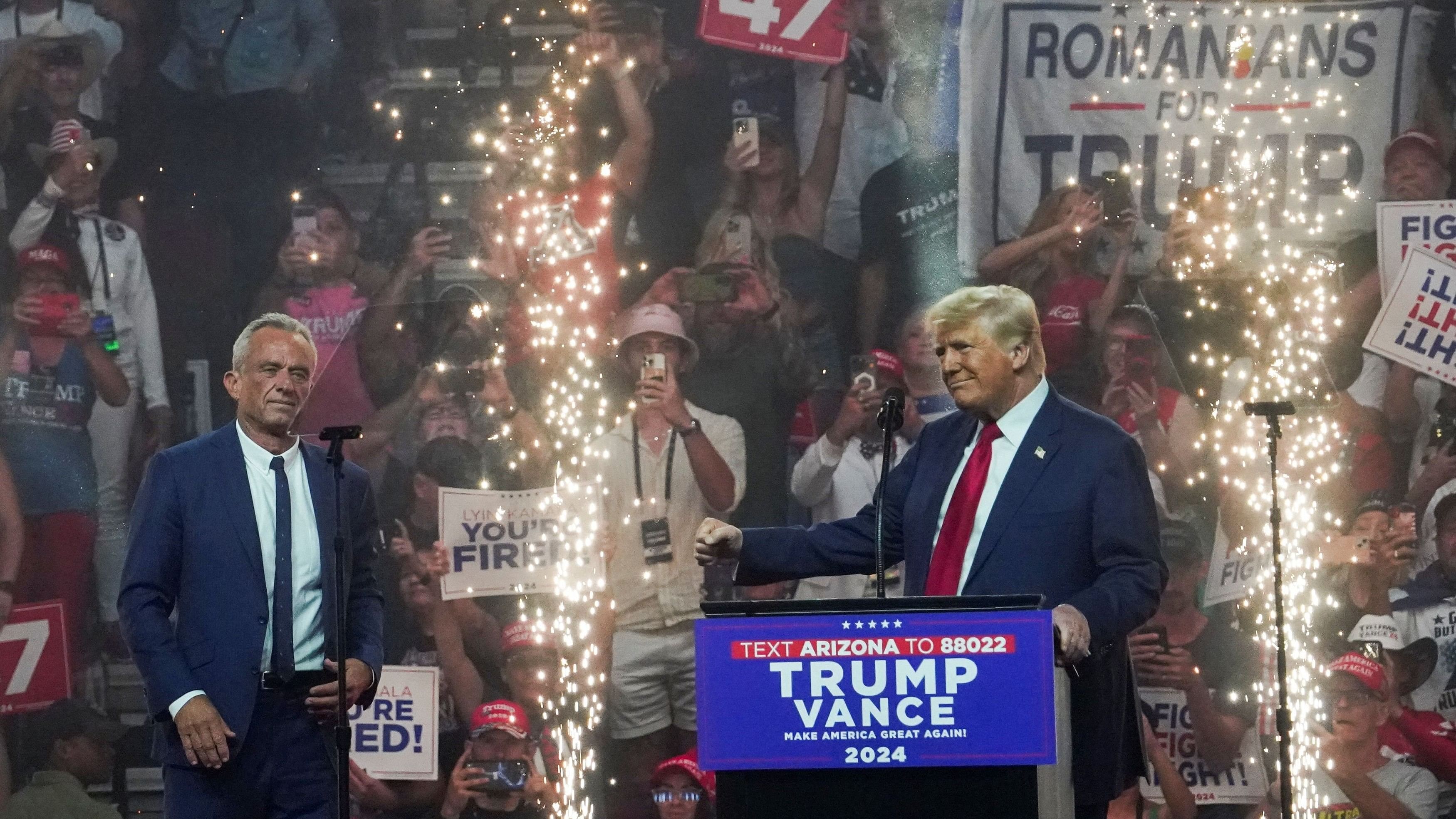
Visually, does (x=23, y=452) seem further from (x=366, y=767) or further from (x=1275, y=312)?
(x=1275, y=312)

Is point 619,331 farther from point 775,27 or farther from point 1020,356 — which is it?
point 1020,356

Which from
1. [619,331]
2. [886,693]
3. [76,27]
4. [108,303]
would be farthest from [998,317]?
[76,27]

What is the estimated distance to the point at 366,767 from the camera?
17.9ft

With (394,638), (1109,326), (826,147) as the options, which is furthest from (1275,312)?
(394,638)

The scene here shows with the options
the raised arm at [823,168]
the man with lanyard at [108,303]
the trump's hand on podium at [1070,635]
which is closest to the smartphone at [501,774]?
the man with lanyard at [108,303]

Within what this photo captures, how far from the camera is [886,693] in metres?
2.21

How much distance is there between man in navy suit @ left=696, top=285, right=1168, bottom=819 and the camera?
272 centimetres

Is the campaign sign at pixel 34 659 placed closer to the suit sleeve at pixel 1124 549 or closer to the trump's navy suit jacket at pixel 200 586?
the trump's navy suit jacket at pixel 200 586

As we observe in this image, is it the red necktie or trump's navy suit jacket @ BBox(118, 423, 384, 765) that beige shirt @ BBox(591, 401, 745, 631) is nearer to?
trump's navy suit jacket @ BBox(118, 423, 384, 765)

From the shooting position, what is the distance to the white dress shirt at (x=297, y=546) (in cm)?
294

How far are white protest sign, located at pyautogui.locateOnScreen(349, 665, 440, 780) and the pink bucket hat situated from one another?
1457 millimetres

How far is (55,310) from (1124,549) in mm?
4500

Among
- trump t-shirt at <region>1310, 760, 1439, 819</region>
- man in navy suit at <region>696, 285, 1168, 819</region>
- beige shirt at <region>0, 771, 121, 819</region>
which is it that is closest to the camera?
man in navy suit at <region>696, 285, 1168, 819</region>

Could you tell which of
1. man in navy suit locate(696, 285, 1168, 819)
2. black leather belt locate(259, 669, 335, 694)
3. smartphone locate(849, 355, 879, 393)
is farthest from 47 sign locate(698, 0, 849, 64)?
black leather belt locate(259, 669, 335, 694)
